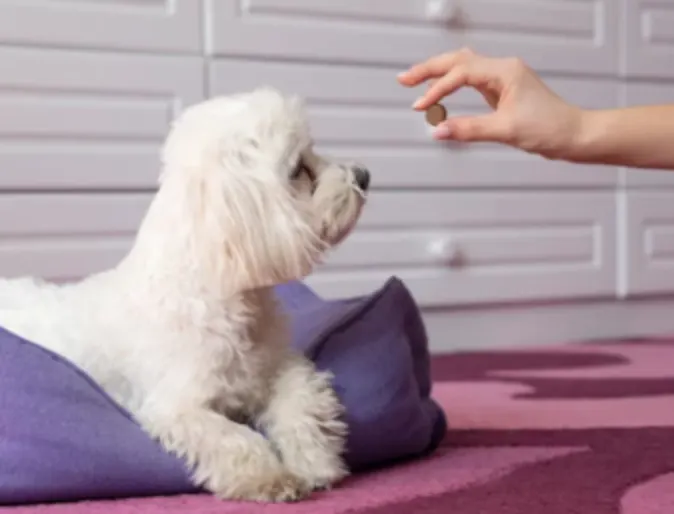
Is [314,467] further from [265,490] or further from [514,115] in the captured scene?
[514,115]

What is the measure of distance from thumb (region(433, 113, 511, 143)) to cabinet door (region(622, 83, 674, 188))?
56.7 inches

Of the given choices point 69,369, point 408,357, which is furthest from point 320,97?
point 69,369

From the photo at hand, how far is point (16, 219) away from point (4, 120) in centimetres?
16

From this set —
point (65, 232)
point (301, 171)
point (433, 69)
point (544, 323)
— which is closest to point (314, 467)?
point (301, 171)

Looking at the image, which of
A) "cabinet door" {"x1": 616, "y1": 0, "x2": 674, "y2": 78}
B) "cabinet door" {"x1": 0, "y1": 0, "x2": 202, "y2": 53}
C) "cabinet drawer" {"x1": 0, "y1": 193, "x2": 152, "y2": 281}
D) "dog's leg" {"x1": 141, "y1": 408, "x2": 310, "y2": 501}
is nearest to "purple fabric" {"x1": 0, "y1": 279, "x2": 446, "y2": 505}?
"dog's leg" {"x1": 141, "y1": 408, "x2": 310, "y2": 501}

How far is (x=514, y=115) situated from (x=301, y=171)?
0.25 metres

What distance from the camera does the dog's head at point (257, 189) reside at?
3.52 feet

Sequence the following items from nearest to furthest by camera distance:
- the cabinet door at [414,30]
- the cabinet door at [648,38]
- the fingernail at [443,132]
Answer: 1. the fingernail at [443,132]
2. the cabinet door at [414,30]
3. the cabinet door at [648,38]

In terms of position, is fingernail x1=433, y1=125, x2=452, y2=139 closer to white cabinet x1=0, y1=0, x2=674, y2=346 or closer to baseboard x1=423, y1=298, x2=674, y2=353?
white cabinet x1=0, y1=0, x2=674, y2=346

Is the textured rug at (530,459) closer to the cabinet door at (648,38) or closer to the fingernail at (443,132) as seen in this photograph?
the fingernail at (443,132)

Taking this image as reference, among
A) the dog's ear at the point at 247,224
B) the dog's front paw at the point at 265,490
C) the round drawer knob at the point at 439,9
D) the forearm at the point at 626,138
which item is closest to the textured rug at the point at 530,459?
the dog's front paw at the point at 265,490

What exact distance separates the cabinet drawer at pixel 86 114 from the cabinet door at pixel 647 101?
3.26ft

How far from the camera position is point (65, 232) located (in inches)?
72.6

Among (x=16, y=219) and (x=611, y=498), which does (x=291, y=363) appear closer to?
(x=611, y=498)
